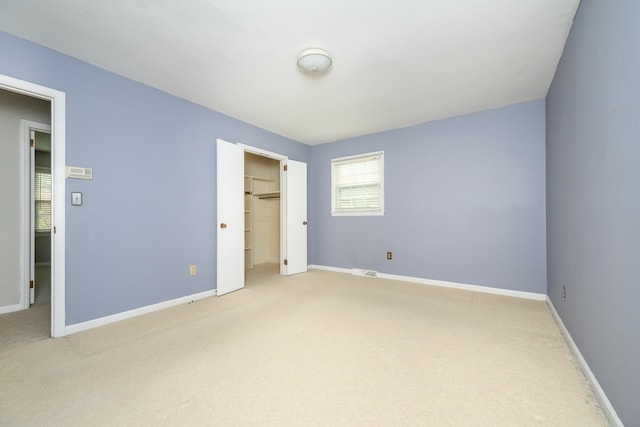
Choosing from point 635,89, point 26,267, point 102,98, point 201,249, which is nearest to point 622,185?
point 635,89

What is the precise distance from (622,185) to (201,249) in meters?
3.66

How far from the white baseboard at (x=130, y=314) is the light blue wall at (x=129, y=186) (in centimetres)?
5

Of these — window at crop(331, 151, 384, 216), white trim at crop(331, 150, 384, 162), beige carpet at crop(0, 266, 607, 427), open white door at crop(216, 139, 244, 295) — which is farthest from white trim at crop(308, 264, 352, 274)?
white trim at crop(331, 150, 384, 162)

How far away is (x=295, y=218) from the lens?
15.4 ft

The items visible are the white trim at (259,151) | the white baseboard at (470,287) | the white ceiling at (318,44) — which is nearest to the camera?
the white ceiling at (318,44)

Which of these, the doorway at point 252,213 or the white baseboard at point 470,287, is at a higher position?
the doorway at point 252,213

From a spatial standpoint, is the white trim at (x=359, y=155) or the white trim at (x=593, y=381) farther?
the white trim at (x=359, y=155)

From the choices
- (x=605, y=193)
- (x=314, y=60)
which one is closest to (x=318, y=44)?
(x=314, y=60)

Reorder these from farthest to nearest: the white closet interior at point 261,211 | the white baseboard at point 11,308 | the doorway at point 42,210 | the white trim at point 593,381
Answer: the white closet interior at point 261,211 < the doorway at point 42,210 < the white baseboard at point 11,308 < the white trim at point 593,381

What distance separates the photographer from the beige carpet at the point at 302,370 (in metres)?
1.30

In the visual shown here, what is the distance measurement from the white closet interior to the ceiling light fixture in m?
3.20

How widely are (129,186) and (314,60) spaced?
7.35 feet

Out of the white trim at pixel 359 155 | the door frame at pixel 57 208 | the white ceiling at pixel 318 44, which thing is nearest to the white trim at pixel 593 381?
the white ceiling at pixel 318 44

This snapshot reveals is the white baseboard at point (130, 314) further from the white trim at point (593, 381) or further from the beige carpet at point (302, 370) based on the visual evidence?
the white trim at point (593, 381)
